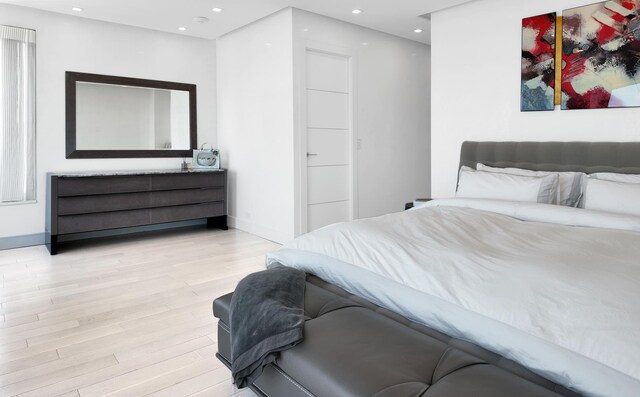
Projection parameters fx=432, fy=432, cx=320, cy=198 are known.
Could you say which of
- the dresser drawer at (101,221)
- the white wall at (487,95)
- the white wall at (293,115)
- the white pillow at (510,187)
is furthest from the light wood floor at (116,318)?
the white wall at (487,95)

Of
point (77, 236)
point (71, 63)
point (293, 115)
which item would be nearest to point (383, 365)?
point (293, 115)

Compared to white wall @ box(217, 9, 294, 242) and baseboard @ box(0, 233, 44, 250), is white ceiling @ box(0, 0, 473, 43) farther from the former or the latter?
baseboard @ box(0, 233, 44, 250)

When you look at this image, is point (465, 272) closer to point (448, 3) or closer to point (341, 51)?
point (448, 3)

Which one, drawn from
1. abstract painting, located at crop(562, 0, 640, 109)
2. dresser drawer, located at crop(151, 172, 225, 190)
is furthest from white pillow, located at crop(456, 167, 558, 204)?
dresser drawer, located at crop(151, 172, 225, 190)

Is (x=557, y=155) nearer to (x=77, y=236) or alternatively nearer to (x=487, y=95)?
(x=487, y=95)

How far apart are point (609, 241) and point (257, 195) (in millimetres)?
3826

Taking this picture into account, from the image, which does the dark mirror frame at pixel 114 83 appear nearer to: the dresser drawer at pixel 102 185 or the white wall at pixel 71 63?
the white wall at pixel 71 63

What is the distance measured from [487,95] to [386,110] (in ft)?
5.13

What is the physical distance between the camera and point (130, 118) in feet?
17.0

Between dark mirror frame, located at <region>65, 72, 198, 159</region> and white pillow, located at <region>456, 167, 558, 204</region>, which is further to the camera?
dark mirror frame, located at <region>65, 72, 198, 159</region>

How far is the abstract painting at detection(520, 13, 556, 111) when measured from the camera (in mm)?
3531

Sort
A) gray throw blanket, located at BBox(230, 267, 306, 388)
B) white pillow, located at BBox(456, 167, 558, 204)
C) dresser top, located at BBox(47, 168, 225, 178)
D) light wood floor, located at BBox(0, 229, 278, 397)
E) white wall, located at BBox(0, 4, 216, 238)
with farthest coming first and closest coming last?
white wall, located at BBox(0, 4, 216, 238), dresser top, located at BBox(47, 168, 225, 178), white pillow, located at BBox(456, 167, 558, 204), light wood floor, located at BBox(0, 229, 278, 397), gray throw blanket, located at BBox(230, 267, 306, 388)

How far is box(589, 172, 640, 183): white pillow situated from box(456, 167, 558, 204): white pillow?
0.27 m

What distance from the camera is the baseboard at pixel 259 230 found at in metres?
4.77
